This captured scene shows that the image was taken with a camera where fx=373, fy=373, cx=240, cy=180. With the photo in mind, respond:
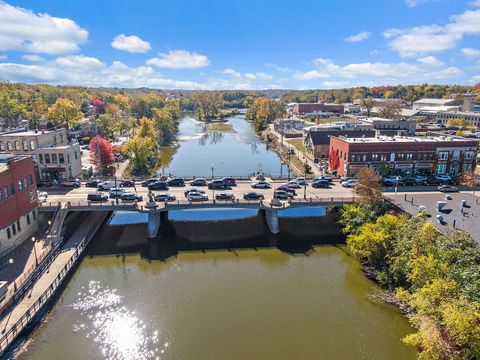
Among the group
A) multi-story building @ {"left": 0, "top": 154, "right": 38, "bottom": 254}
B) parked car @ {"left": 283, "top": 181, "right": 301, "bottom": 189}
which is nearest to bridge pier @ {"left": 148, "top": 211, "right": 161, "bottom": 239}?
multi-story building @ {"left": 0, "top": 154, "right": 38, "bottom": 254}

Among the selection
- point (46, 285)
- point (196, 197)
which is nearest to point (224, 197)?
point (196, 197)

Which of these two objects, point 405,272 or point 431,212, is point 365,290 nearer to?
point 405,272

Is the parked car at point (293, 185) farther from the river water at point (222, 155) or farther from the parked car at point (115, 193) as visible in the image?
the parked car at point (115, 193)

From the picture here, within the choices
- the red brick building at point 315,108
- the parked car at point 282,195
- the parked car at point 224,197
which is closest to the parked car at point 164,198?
the parked car at point 224,197

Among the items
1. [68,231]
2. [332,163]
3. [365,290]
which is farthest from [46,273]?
[332,163]

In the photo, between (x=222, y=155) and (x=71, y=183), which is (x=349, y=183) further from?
(x=222, y=155)
